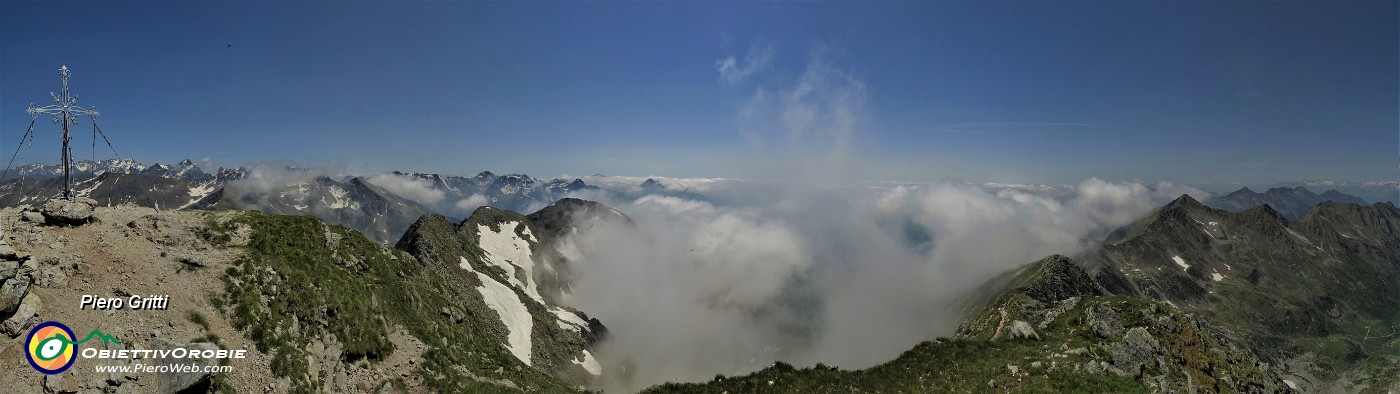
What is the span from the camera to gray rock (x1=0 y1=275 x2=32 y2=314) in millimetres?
23734

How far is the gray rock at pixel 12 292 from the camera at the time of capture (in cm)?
2373

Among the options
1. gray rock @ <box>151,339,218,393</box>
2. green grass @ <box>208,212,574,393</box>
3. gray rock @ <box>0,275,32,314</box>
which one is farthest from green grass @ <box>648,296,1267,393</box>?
gray rock @ <box>0,275,32,314</box>

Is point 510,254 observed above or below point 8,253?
below

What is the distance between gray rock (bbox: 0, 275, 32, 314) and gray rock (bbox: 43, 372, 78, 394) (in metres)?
4.23

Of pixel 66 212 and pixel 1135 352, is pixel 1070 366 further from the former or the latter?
pixel 66 212

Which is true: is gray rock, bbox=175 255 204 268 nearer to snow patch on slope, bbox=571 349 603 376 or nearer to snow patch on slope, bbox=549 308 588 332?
snow patch on slope, bbox=571 349 603 376

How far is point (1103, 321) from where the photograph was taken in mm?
46156

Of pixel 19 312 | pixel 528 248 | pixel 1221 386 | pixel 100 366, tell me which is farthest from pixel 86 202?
pixel 528 248

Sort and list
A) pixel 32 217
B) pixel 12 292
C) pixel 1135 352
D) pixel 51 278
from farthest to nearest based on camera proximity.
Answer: pixel 1135 352 < pixel 32 217 < pixel 51 278 < pixel 12 292

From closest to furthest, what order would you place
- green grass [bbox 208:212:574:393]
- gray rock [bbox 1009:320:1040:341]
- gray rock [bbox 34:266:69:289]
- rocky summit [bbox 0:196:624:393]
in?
1. rocky summit [bbox 0:196:624:393]
2. gray rock [bbox 34:266:69:289]
3. green grass [bbox 208:212:574:393]
4. gray rock [bbox 1009:320:1040:341]

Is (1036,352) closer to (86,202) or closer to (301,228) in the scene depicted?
(301,228)

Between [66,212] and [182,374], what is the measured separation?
15664mm

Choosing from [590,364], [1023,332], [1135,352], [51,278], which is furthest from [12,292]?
[590,364]

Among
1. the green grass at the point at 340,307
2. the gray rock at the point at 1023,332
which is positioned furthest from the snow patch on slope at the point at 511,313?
the gray rock at the point at 1023,332
